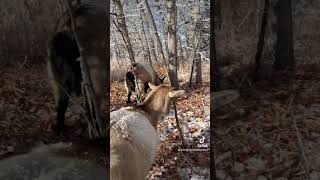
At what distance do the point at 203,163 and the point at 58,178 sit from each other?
1.11m

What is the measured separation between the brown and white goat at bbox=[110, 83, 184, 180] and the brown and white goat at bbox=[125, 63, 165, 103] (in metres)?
0.05

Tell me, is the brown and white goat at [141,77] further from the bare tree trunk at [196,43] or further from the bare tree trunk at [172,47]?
the bare tree trunk at [196,43]

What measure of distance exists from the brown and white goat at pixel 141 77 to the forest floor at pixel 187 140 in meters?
0.05

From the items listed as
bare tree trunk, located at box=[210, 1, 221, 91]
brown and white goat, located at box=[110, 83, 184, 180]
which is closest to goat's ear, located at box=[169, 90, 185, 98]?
brown and white goat, located at box=[110, 83, 184, 180]

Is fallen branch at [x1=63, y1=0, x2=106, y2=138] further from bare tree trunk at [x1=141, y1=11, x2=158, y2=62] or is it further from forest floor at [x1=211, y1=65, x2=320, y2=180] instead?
forest floor at [x1=211, y1=65, x2=320, y2=180]

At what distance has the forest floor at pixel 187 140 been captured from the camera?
3.79 meters

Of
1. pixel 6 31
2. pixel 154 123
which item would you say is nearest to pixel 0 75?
pixel 6 31

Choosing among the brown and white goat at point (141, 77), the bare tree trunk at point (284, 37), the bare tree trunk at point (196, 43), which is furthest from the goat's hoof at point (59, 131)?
the bare tree trunk at point (284, 37)

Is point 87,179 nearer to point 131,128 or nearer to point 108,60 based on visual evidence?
point 131,128

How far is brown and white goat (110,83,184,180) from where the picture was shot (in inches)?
147

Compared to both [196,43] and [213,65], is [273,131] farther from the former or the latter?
[196,43]

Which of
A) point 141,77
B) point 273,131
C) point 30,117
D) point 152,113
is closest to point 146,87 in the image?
point 141,77

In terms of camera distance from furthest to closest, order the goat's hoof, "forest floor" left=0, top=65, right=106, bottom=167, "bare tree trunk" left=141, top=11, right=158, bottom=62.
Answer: "bare tree trunk" left=141, top=11, right=158, bottom=62, the goat's hoof, "forest floor" left=0, top=65, right=106, bottom=167

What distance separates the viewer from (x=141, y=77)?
3865mm
